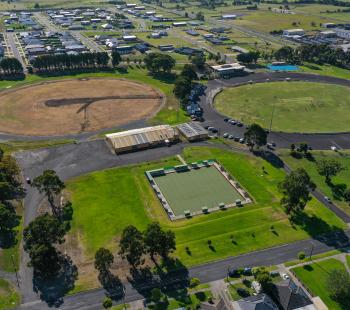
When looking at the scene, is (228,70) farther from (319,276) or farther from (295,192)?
(319,276)

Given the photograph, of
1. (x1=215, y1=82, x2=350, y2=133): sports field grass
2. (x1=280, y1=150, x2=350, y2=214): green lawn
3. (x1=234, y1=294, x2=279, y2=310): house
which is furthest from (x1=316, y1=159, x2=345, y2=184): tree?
(x1=234, y1=294, x2=279, y2=310): house

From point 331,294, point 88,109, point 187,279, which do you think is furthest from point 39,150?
point 331,294

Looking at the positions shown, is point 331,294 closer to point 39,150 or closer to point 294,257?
point 294,257

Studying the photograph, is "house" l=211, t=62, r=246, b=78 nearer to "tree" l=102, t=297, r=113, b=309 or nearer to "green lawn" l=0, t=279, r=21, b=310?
"tree" l=102, t=297, r=113, b=309

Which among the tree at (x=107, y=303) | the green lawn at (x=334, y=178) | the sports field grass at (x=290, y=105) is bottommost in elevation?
the green lawn at (x=334, y=178)

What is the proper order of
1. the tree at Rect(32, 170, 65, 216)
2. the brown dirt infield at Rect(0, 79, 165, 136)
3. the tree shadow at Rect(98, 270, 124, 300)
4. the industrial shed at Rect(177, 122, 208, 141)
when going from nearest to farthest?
the tree shadow at Rect(98, 270, 124, 300), the tree at Rect(32, 170, 65, 216), the industrial shed at Rect(177, 122, 208, 141), the brown dirt infield at Rect(0, 79, 165, 136)

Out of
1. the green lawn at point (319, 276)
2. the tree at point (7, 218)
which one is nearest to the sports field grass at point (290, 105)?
the green lawn at point (319, 276)

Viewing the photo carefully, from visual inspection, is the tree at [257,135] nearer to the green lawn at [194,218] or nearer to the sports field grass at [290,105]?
the green lawn at [194,218]
